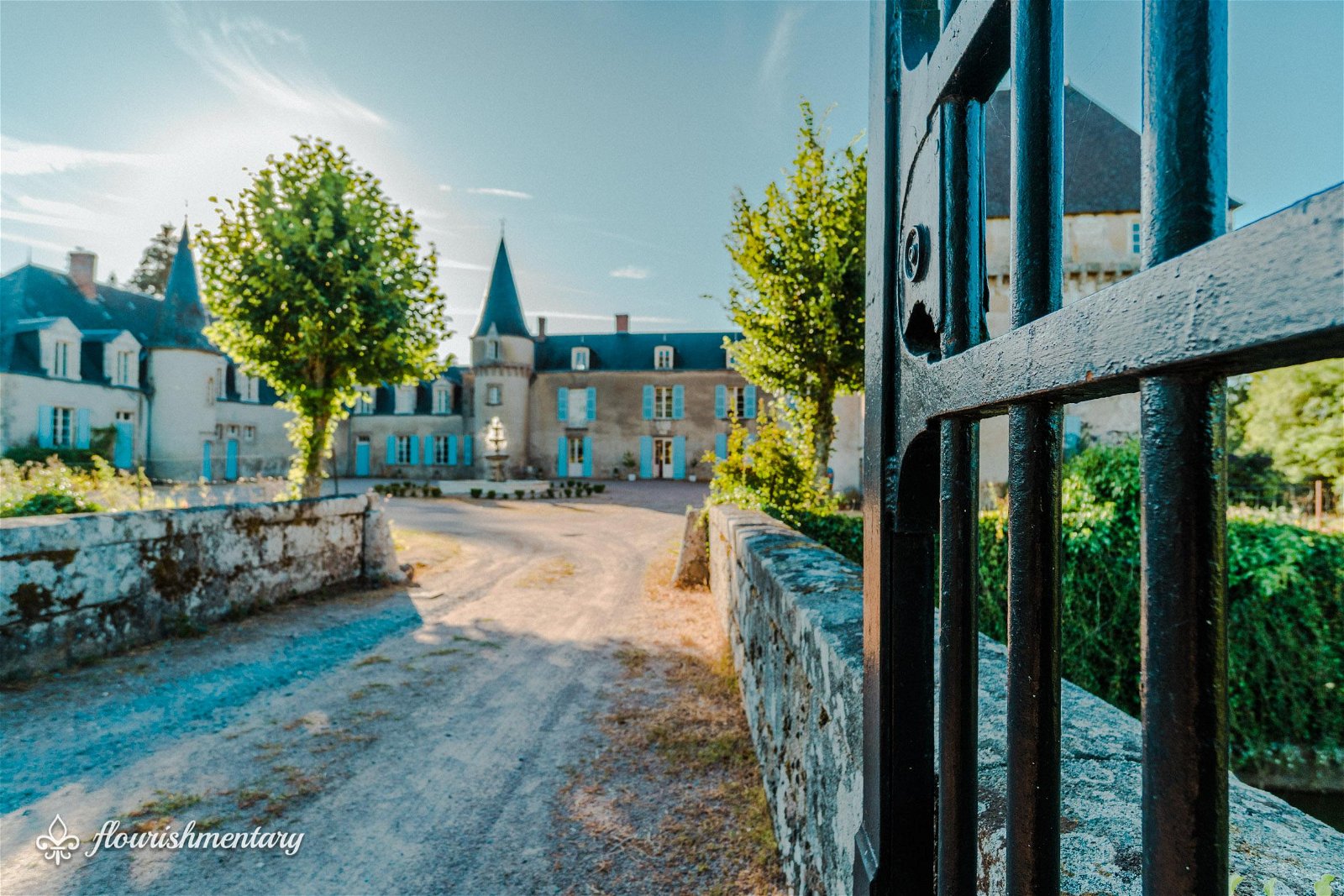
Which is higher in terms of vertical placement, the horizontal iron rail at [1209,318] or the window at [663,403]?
the window at [663,403]

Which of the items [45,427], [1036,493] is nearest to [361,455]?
[45,427]

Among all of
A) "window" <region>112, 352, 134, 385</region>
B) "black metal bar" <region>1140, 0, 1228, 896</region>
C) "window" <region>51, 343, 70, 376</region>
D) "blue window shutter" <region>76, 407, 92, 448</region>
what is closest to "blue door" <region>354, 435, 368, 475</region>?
"window" <region>112, 352, 134, 385</region>

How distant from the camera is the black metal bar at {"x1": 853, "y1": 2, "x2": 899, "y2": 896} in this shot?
3.32 ft

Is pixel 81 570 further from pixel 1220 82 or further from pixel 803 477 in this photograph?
pixel 803 477

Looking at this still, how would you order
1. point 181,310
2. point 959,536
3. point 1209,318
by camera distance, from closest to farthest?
point 1209,318 < point 959,536 < point 181,310

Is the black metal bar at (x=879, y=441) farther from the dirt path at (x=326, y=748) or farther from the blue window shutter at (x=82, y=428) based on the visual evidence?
the blue window shutter at (x=82, y=428)

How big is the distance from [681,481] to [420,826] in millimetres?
24898

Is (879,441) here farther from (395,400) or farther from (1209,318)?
(395,400)

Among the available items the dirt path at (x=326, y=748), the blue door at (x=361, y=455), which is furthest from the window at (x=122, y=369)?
the dirt path at (x=326, y=748)

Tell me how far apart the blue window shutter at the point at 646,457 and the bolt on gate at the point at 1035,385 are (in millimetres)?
27242

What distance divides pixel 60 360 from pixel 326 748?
24780 millimetres

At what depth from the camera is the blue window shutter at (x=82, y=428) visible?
67.8 feet

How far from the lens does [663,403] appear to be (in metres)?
28.6

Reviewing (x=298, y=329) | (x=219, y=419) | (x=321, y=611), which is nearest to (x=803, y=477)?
(x=321, y=611)
